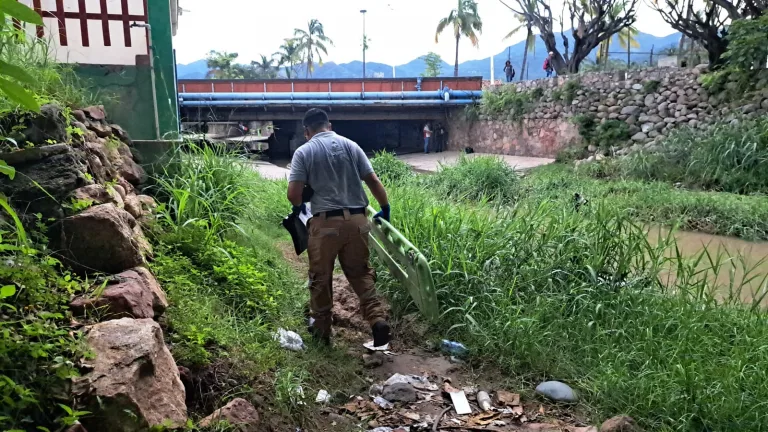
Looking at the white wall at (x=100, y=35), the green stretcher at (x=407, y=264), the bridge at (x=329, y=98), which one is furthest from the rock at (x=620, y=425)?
the bridge at (x=329, y=98)

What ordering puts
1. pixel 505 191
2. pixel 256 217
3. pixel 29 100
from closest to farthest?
pixel 29 100 → pixel 256 217 → pixel 505 191

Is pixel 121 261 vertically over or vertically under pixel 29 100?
under

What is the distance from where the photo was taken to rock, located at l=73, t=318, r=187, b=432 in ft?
5.79

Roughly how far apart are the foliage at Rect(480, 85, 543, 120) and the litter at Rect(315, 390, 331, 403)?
1536 centimetres

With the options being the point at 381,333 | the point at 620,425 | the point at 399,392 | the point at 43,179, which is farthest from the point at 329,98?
the point at 620,425

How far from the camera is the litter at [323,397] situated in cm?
282

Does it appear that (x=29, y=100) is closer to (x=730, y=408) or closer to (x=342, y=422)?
(x=342, y=422)

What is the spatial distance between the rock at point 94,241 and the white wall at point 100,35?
9.34 ft

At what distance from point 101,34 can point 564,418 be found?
5025mm

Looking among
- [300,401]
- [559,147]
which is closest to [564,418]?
[300,401]

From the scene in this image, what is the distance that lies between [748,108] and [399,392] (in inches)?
440

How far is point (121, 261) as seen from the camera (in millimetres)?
2682

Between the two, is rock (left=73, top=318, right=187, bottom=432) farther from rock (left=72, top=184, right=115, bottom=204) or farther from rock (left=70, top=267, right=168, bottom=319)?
rock (left=72, top=184, right=115, bottom=204)

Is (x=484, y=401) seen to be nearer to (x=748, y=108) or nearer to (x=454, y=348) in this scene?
(x=454, y=348)
